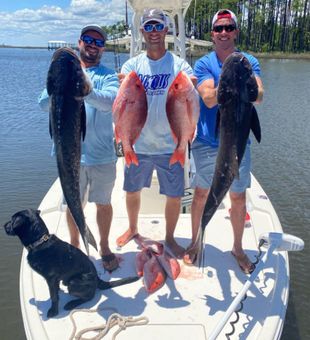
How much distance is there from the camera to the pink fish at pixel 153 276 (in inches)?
154

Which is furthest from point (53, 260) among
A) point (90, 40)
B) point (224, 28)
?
point (224, 28)

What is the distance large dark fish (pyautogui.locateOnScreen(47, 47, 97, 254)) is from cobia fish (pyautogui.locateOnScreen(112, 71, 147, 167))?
365mm

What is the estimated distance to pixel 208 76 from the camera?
146 inches

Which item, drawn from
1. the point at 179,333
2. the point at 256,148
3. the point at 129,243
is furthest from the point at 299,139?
the point at 179,333

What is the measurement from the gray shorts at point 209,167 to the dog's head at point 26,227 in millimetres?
1741

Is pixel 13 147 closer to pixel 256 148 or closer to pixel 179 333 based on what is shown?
pixel 256 148

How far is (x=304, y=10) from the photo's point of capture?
7162 cm

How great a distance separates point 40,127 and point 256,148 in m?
9.13

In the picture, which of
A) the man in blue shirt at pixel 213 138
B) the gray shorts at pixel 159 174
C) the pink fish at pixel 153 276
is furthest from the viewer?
the gray shorts at pixel 159 174

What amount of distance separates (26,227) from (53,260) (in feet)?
Result: 1.29

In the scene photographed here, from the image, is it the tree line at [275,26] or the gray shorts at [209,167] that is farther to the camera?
the tree line at [275,26]

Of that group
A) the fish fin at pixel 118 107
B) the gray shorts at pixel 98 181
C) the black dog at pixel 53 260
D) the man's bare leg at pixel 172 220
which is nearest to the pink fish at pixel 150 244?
the man's bare leg at pixel 172 220

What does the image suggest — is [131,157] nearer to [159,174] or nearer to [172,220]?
[159,174]

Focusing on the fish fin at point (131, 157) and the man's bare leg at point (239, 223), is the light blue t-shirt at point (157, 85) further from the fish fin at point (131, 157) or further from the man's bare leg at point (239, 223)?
the man's bare leg at point (239, 223)
